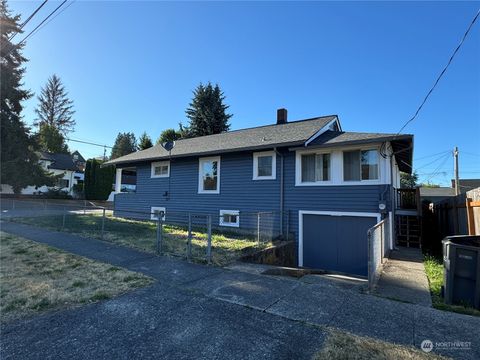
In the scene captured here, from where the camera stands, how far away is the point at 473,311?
14.5 ft

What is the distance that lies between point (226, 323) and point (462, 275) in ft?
13.1

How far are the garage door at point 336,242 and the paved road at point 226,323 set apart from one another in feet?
15.4

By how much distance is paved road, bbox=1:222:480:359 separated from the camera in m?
3.30

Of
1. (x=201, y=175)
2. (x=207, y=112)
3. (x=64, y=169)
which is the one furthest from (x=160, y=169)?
(x=64, y=169)

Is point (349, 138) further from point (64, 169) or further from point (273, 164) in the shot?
point (64, 169)

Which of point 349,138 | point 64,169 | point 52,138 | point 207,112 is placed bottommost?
point 349,138

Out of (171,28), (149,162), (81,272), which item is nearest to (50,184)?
(149,162)

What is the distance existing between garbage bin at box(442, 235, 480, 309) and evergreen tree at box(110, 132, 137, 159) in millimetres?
57253

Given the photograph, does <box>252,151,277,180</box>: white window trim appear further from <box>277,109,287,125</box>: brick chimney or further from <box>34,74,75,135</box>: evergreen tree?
<box>34,74,75,135</box>: evergreen tree

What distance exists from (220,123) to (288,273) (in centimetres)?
2752

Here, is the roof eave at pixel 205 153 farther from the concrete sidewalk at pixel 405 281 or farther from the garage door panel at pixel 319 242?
the concrete sidewalk at pixel 405 281

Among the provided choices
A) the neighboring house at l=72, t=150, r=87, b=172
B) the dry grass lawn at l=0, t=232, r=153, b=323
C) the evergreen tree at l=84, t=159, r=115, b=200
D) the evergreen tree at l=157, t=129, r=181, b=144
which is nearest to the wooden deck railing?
the dry grass lawn at l=0, t=232, r=153, b=323

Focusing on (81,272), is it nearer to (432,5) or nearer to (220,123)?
(432,5)

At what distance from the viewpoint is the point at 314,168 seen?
11062 millimetres
